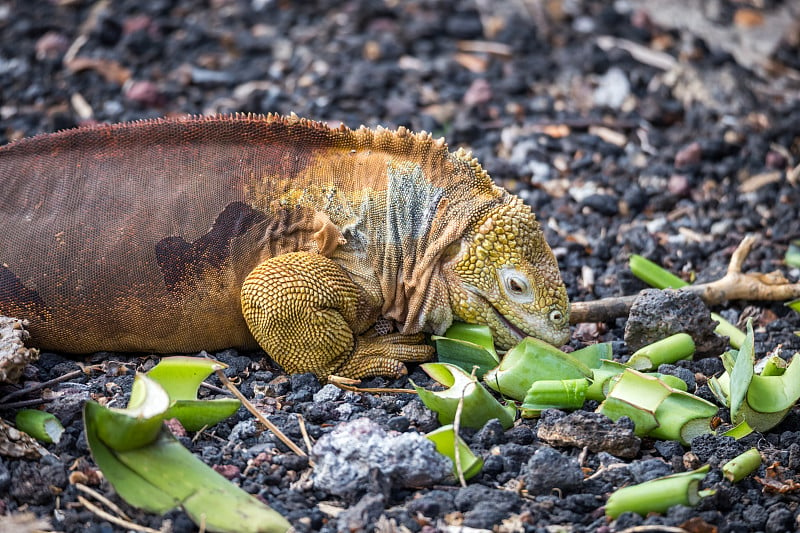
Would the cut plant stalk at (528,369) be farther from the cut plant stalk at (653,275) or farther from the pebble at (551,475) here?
the cut plant stalk at (653,275)

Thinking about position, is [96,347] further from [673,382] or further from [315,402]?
[673,382]

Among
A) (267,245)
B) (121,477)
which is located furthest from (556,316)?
(121,477)

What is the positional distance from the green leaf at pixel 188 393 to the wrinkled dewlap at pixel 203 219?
93 cm

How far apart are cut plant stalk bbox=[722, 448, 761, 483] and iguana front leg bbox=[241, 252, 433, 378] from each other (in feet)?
6.51

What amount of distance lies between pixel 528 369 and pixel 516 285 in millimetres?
663

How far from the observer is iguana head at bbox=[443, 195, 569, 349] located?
5840 millimetres

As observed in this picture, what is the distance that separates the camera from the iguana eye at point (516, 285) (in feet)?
19.2

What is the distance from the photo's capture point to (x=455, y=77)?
10.2 metres

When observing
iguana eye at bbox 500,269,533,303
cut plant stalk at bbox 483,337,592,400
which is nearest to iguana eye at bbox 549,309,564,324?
iguana eye at bbox 500,269,533,303

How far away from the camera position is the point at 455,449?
4586 mm

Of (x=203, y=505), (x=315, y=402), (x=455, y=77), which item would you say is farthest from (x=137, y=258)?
(x=455, y=77)

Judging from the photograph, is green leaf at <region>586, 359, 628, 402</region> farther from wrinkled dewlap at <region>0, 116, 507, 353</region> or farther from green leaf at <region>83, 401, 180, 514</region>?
green leaf at <region>83, 401, 180, 514</region>

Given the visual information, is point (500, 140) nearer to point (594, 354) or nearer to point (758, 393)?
point (594, 354)

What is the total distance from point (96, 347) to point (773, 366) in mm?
4042
